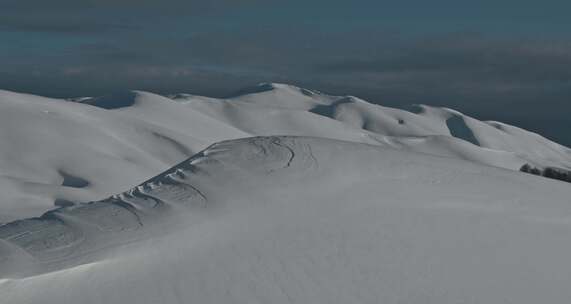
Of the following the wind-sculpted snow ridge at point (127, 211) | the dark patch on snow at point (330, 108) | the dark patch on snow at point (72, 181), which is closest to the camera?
the wind-sculpted snow ridge at point (127, 211)

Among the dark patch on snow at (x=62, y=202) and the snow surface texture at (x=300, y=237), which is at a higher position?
the snow surface texture at (x=300, y=237)

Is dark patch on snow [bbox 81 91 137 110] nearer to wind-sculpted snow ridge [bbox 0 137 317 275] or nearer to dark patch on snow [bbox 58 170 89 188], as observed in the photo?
dark patch on snow [bbox 58 170 89 188]

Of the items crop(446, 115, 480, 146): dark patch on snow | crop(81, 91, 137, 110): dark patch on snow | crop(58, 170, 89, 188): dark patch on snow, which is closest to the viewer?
crop(58, 170, 89, 188): dark patch on snow

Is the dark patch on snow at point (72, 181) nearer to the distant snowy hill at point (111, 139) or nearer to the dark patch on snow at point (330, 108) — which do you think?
the distant snowy hill at point (111, 139)

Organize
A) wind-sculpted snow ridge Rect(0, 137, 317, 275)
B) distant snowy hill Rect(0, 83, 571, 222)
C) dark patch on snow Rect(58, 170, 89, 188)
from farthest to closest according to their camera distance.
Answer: dark patch on snow Rect(58, 170, 89, 188)
distant snowy hill Rect(0, 83, 571, 222)
wind-sculpted snow ridge Rect(0, 137, 317, 275)

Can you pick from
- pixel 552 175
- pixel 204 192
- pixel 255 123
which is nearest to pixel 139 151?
pixel 552 175

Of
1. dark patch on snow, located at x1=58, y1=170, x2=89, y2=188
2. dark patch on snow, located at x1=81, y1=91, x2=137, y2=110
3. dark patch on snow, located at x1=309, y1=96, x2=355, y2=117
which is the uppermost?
dark patch on snow, located at x1=58, y1=170, x2=89, y2=188

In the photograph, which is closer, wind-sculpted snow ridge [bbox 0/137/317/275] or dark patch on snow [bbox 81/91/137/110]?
wind-sculpted snow ridge [bbox 0/137/317/275]

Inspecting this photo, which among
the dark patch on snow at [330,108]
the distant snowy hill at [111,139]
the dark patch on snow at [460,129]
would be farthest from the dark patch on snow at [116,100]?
the dark patch on snow at [460,129]

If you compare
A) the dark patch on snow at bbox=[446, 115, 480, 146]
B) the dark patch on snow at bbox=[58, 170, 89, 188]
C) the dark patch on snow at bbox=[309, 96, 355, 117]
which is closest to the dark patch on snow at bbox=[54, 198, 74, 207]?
the dark patch on snow at bbox=[58, 170, 89, 188]

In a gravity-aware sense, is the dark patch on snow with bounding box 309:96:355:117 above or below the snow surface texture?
below

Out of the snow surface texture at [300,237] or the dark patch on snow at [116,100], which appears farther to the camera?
the dark patch on snow at [116,100]
